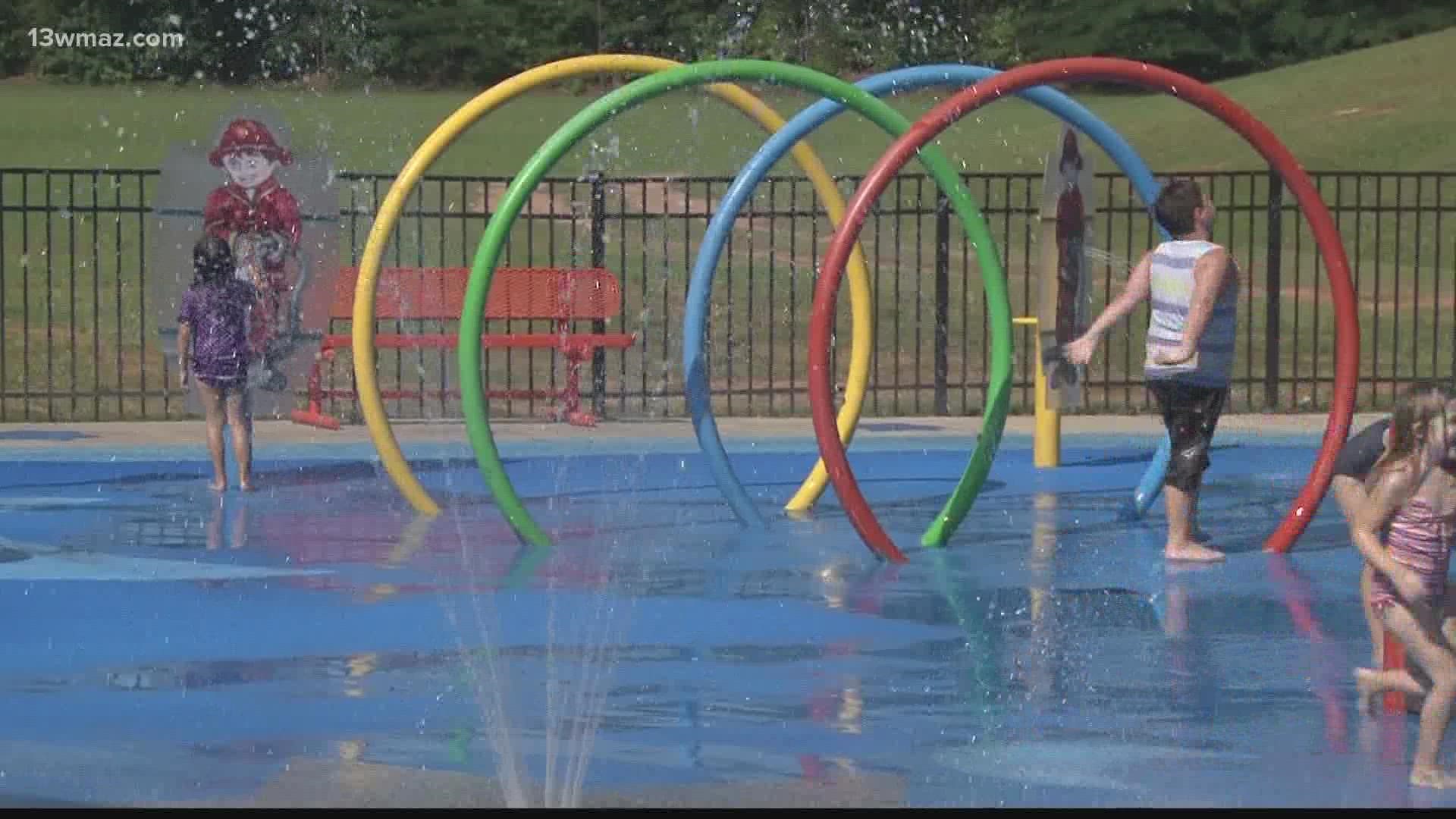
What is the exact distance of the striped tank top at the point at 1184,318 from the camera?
10938 millimetres

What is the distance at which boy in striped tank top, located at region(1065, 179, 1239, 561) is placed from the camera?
1088 centimetres

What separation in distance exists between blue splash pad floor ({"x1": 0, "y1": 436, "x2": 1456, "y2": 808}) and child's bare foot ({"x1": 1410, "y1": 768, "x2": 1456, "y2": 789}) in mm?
53

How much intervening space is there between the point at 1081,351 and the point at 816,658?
91.2 inches

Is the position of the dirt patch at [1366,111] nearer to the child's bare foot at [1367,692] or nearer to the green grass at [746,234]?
the green grass at [746,234]

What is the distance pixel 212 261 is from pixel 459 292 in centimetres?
422

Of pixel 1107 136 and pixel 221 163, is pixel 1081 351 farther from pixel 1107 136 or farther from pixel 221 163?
pixel 221 163

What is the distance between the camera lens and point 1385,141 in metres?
39.4

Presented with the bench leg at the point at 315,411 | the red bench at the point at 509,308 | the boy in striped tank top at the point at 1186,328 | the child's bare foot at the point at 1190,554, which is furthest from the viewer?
the red bench at the point at 509,308

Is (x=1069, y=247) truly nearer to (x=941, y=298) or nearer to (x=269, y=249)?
(x=941, y=298)

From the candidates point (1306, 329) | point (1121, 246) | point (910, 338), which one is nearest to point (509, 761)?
point (910, 338)

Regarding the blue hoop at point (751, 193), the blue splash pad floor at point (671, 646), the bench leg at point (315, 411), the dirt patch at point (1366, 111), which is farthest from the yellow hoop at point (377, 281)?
the dirt patch at point (1366, 111)

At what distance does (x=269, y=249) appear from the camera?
14.1 m

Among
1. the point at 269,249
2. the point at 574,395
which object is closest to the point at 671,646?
the point at 269,249

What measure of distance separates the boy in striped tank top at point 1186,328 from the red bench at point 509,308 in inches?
230
